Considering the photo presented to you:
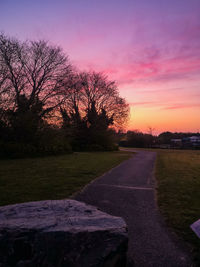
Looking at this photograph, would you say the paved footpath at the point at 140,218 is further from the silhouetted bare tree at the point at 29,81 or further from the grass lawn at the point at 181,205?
the silhouetted bare tree at the point at 29,81

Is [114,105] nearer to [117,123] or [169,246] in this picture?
[117,123]

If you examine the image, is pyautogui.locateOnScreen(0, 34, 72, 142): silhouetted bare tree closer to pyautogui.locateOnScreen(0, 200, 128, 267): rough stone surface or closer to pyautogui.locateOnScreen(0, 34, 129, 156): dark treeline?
pyautogui.locateOnScreen(0, 34, 129, 156): dark treeline

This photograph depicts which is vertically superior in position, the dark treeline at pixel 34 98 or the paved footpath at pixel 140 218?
the dark treeline at pixel 34 98

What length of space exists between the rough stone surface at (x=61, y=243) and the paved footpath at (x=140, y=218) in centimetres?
69

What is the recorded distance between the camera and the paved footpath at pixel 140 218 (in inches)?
122

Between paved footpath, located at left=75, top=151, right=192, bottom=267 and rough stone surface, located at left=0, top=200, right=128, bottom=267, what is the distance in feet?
2.25

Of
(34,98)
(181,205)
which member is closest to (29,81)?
(34,98)

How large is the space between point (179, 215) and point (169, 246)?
5.50ft

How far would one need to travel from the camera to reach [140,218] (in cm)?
460

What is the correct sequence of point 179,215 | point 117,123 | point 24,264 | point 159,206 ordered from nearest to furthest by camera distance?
point 24,264 → point 179,215 → point 159,206 → point 117,123

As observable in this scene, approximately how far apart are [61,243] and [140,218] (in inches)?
106

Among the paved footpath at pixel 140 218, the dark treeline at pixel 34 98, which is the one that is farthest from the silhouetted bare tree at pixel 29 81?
the paved footpath at pixel 140 218

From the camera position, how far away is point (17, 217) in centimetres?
315

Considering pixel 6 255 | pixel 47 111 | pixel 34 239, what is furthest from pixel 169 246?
pixel 47 111
